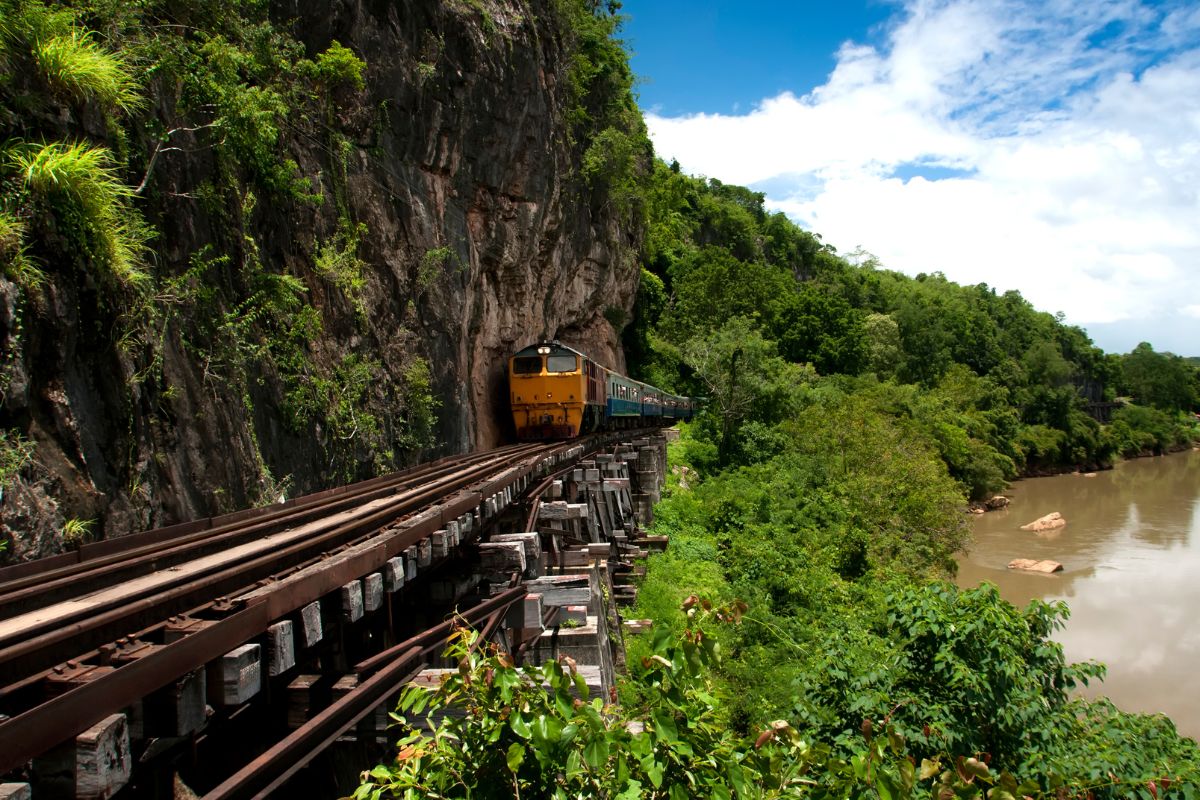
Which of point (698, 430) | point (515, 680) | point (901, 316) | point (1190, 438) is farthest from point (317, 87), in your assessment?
point (1190, 438)

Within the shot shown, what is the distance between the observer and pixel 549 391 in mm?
17125

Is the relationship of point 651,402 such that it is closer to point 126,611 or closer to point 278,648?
point 278,648

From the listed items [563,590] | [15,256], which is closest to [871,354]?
[563,590]

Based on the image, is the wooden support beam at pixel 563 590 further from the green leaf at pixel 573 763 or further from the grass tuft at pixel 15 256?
the grass tuft at pixel 15 256

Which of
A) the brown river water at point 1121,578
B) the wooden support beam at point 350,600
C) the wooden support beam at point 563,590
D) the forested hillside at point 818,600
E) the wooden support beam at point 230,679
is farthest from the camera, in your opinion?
the brown river water at point 1121,578

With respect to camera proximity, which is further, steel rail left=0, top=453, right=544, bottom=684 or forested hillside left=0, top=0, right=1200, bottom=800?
forested hillside left=0, top=0, right=1200, bottom=800

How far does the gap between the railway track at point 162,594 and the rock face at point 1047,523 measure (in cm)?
3131

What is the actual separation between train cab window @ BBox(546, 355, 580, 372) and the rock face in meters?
23.9

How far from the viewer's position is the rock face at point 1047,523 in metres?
31.0

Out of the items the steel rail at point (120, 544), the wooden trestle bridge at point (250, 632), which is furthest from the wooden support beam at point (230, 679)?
the steel rail at point (120, 544)

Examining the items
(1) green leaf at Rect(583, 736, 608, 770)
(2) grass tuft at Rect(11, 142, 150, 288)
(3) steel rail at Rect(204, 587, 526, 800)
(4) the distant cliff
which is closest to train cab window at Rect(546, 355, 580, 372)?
(4) the distant cliff

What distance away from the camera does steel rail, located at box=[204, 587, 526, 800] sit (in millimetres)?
2881

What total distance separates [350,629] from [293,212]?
7512 mm

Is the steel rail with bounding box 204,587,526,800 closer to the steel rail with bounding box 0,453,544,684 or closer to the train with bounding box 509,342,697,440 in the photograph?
the steel rail with bounding box 0,453,544,684
